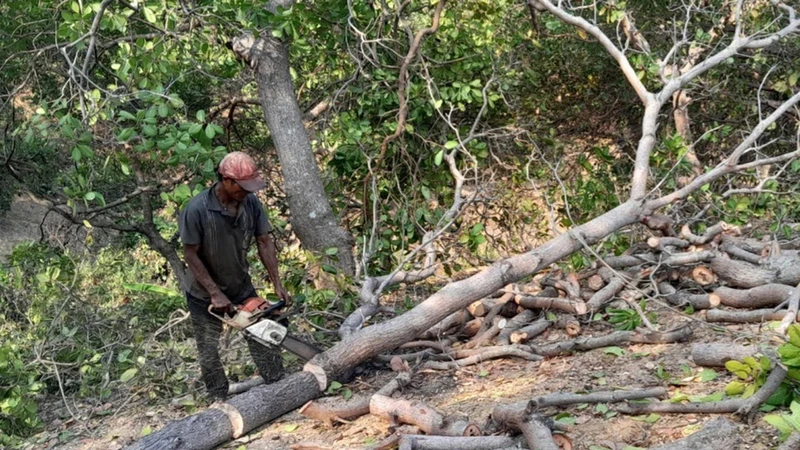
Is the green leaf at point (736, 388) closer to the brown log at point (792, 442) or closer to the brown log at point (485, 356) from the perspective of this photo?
the brown log at point (792, 442)

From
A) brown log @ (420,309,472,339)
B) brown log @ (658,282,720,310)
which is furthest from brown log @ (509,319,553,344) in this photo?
brown log @ (658,282,720,310)

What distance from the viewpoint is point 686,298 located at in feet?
16.5

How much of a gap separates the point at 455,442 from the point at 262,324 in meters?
1.59

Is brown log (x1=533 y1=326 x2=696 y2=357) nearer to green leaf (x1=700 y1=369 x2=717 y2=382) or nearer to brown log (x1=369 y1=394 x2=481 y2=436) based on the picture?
green leaf (x1=700 y1=369 x2=717 y2=382)

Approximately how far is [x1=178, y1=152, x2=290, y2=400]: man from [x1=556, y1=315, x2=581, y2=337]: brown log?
71.4 inches

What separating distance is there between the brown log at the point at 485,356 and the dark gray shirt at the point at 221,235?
4.32ft

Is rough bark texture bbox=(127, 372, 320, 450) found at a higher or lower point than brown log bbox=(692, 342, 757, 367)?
higher

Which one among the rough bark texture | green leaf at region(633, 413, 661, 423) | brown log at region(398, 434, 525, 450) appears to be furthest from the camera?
the rough bark texture

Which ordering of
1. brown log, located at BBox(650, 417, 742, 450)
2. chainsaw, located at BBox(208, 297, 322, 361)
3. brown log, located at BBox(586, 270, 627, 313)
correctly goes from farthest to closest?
brown log, located at BBox(586, 270, 627, 313) < chainsaw, located at BBox(208, 297, 322, 361) < brown log, located at BBox(650, 417, 742, 450)

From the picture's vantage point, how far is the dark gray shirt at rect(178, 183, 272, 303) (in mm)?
4473

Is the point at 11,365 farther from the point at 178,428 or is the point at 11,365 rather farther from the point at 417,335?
the point at 417,335

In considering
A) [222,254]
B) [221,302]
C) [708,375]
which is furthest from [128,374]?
[708,375]

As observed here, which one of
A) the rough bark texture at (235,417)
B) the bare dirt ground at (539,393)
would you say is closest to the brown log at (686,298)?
the bare dirt ground at (539,393)

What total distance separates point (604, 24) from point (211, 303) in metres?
5.85
